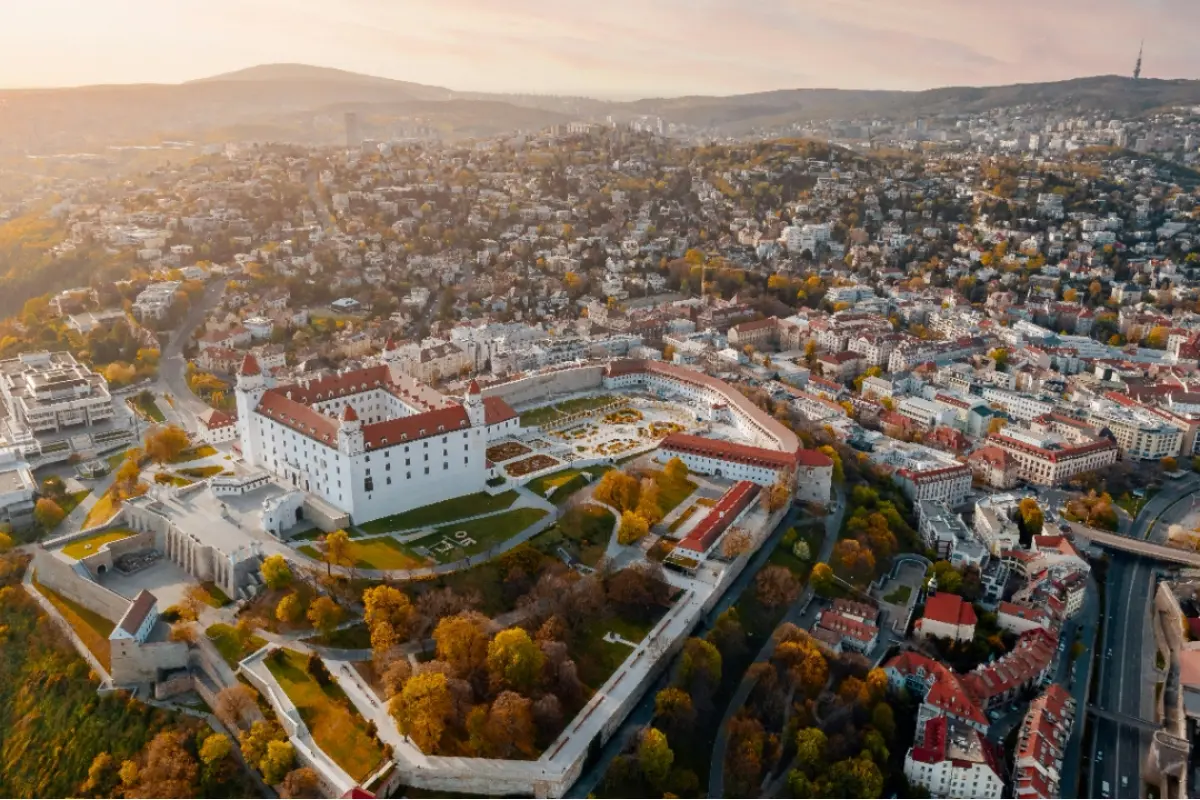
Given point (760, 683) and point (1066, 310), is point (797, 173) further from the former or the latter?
point (760, 683)

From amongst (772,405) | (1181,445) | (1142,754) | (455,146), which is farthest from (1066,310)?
(455,146)

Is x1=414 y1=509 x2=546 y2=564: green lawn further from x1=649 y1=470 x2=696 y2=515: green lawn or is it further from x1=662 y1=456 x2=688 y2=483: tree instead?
x1=662 y1=456 x2=688 y2=483: tree

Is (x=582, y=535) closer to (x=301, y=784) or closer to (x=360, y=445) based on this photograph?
(x=360, y=445)

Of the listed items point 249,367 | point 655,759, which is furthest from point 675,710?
point 249,367

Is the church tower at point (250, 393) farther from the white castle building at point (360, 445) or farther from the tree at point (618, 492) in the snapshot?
the tree at point (618, 492)

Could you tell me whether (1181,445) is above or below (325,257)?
below

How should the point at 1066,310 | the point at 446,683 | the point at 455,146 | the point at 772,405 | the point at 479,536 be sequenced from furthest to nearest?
the point at 455,146 < the point at 1066,310 < the point at 772,405 < the point at 479,536 < the point at 446,683
